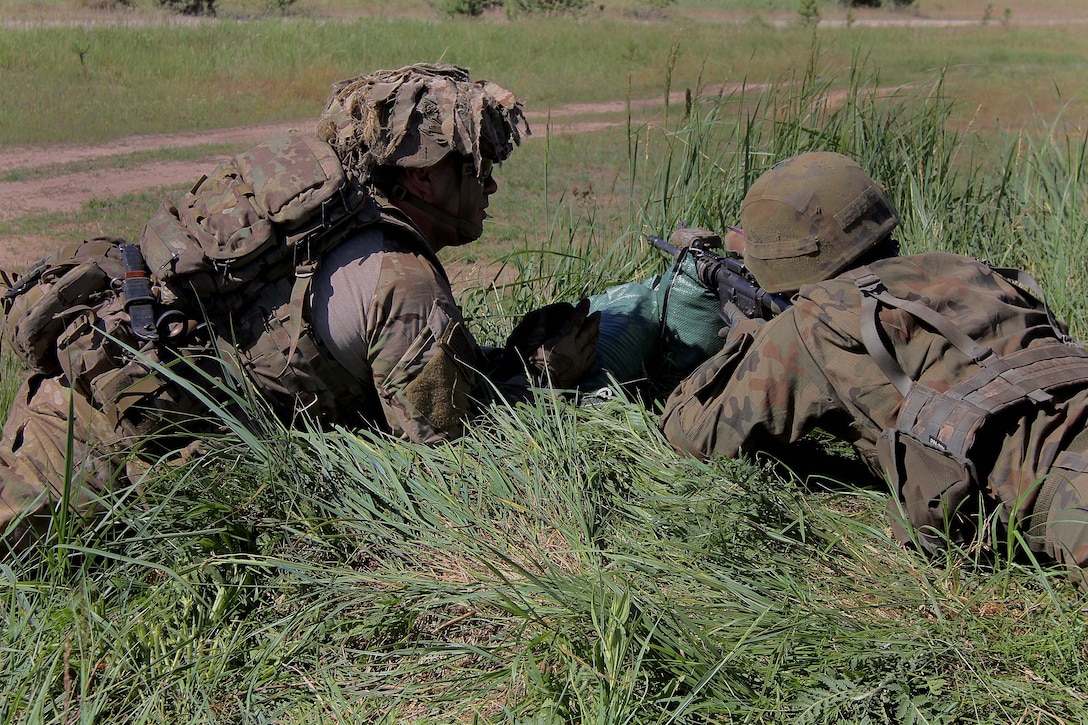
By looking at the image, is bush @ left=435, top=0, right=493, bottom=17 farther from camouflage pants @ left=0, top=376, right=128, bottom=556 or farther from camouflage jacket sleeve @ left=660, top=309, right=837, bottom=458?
camouflage jacket sleeve @ left=660, top=309, right=837, bottom=458

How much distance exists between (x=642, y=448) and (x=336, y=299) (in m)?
1.03

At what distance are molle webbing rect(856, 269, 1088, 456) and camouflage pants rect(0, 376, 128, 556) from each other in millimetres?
1969

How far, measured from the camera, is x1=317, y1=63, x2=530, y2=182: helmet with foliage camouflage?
2.94 metres

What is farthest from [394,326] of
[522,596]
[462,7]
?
[462,7]

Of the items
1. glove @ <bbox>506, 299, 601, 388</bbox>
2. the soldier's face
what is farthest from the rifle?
the soldier's face

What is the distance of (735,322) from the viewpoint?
3219 millimetres

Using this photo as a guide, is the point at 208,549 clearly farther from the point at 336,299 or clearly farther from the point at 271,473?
the point at 336,299

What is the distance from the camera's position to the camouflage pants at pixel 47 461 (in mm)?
2521

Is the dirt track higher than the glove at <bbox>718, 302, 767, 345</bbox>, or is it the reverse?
the glove at <bbox>718, 302, 767, 345</bbox>

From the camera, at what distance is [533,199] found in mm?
9789

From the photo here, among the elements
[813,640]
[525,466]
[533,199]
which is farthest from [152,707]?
[533,199]

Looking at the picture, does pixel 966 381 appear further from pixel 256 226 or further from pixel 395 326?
pixel 256 226

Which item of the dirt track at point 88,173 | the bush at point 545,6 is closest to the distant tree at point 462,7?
the bush at point 545,6

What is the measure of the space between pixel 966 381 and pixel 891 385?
0.58ft
